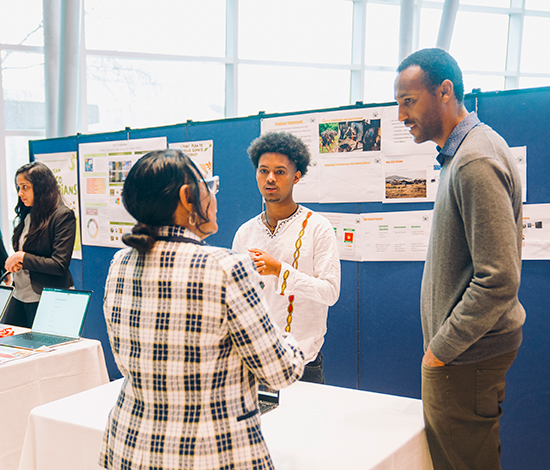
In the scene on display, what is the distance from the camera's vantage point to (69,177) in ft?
13.2

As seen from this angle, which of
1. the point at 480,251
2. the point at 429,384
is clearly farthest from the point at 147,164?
the point at 429,384

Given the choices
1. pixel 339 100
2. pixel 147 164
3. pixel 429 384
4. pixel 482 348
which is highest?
pixel 339 100

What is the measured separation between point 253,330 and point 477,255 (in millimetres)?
590

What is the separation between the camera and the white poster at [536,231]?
7.09ft

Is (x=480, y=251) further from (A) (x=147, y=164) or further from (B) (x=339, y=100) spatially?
(B) (x=339, y=100)

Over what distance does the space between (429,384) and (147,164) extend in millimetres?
929

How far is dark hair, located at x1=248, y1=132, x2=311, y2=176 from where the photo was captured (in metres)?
1.92

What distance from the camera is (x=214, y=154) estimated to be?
10.2 feet

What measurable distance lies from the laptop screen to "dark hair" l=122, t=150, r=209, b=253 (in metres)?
1.51

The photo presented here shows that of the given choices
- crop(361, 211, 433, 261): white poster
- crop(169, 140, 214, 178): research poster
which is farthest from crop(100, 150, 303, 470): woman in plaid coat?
crop(169, 140, 214, 178): research poster

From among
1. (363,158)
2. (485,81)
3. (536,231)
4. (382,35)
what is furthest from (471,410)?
(485,81)

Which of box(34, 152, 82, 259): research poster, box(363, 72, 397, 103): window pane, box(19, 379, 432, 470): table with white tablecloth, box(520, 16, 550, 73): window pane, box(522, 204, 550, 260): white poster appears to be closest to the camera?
box(19, 379, 432, 470): table with white tablecloth

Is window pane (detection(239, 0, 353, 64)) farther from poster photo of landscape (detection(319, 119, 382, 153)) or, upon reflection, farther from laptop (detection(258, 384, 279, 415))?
laptop (detection(258, 384, 279, 415))

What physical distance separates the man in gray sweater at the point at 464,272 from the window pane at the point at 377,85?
5035mm
